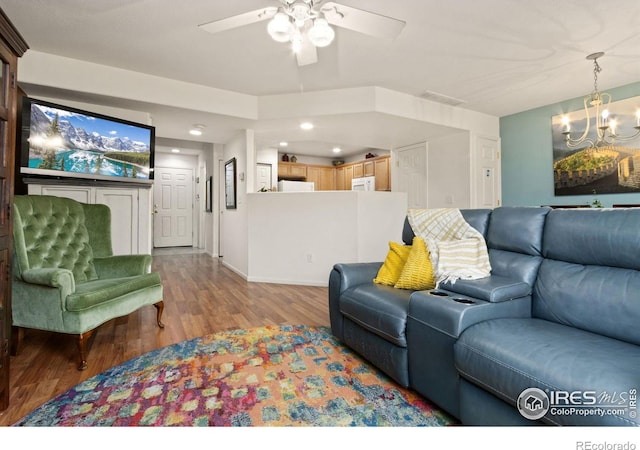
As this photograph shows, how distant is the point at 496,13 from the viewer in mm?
2418

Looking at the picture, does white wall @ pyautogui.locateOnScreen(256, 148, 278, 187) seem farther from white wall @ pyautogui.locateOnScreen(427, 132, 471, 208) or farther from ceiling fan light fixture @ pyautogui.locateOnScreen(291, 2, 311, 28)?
ceiling fan light fixture @ pyautogui.locateOnScreen(291, 2, 311, 28)

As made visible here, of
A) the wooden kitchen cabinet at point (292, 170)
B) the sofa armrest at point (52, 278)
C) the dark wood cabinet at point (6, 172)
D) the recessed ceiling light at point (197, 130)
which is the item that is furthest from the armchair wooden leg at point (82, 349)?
the wooden kitchen cabinet at point (292, 170)

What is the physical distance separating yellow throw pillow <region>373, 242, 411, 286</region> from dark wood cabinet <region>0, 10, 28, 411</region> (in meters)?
2.01

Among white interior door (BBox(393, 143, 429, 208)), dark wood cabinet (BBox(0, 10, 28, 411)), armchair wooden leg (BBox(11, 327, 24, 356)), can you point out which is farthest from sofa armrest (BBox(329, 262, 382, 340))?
white interior door (BBox(393, 143, 429, 208))

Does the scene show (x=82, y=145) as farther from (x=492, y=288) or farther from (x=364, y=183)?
(x=364, y=183)

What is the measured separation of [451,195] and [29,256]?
16.3 feet

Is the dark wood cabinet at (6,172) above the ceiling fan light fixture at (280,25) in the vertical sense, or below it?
below

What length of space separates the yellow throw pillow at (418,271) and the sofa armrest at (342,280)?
0.25m

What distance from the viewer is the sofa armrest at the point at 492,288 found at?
146 centimetres

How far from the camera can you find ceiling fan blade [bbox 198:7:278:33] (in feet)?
5.94

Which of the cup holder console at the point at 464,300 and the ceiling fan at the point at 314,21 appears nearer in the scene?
the cup holder console at the point at 464,300

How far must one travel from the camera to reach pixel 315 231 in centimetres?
420

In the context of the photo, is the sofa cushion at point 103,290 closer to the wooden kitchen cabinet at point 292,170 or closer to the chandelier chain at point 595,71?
the chandelier chain at point 595,71
